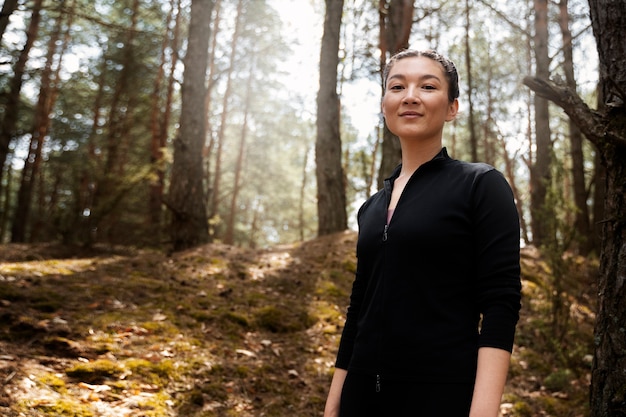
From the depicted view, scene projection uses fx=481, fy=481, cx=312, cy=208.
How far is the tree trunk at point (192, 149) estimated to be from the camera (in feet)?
29.4

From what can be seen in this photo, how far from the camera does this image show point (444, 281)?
1609mm

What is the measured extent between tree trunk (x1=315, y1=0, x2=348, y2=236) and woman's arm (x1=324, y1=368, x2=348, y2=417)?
26.0 feet

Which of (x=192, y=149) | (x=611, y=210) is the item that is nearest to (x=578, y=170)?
(x=192, y=149)

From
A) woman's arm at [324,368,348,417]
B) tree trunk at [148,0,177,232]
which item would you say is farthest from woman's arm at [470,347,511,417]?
tree trunk at [148,0,177,232]

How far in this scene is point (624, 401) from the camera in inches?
104

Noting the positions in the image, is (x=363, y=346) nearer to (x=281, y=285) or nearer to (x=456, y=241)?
(x=456, y=241)

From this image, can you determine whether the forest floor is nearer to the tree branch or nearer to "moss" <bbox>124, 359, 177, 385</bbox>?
"moss" <bbox>124, 359, 177, 385</bbox>

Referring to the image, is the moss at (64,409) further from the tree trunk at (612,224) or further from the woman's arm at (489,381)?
the tree trunk at (612,224)

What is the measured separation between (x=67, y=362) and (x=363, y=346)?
3.20 metres

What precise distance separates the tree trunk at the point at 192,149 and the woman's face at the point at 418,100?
752 cm

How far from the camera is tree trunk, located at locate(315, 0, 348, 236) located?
988 cm

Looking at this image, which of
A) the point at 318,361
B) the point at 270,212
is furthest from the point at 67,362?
the point at 270,212

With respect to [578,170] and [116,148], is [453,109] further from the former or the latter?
[116,148]

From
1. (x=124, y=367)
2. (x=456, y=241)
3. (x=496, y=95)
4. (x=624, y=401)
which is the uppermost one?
(x=496, y=95)
